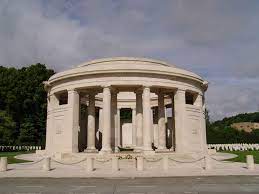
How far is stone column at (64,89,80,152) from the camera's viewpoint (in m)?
37.0

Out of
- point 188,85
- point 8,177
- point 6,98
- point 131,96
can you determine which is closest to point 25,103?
point 6,98

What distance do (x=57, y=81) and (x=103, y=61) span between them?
6257 mm

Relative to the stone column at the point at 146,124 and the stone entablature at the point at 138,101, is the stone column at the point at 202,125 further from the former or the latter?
the stone column at the point at 146,124

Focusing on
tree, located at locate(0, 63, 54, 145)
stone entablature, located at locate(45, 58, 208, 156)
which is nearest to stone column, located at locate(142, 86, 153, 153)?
stone entablature, located at locate(45, 58, 208, 156)

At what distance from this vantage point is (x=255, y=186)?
54.0ft

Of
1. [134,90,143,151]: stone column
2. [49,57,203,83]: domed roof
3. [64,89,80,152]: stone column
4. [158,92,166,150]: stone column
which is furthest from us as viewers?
[158,92,166,150]: stone column

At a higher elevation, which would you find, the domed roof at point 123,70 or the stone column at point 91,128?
Answer: the domed roof at point 123,70

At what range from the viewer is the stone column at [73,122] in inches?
1458

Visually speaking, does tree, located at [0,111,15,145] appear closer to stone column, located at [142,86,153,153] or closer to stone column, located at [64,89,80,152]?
stone column, located at [64,89,80,152]

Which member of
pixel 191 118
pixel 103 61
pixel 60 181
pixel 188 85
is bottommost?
pixel 60 181

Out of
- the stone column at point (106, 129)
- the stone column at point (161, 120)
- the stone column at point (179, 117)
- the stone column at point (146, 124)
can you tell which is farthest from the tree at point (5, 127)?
the stone column at point (179, 117)

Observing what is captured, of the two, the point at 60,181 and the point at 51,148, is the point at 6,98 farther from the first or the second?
the point at 60,181

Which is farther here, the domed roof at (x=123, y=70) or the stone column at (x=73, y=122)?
the stone column at (x=73, y=122)

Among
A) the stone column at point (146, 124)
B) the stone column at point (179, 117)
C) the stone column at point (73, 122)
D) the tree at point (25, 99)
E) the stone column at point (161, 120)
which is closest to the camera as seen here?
the stone column at point (146, 124)
